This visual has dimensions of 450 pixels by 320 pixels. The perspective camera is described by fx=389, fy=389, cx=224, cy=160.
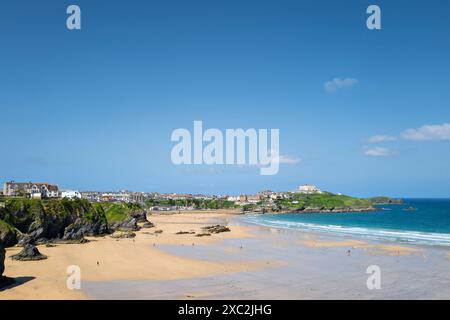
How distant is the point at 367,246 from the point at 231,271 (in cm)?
2377

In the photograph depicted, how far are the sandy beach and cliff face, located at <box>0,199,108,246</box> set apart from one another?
2753 mm

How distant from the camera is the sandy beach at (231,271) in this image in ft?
79.4

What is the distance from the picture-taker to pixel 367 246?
48.0 m

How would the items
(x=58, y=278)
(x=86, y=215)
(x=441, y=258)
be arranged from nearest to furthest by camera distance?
1. (x=58, y=278)
2. (x=441, y=258)
3. (x=86, y=215)

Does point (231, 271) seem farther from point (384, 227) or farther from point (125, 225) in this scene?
point (384, 227)

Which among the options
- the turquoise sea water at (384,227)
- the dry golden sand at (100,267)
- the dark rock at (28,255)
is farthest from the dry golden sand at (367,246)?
the dark rock at (28,255)

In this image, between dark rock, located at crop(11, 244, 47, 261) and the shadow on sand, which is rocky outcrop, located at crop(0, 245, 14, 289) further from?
dark rock, located at crop(11, 244, 47, 261)

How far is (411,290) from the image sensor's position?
25.5 meters

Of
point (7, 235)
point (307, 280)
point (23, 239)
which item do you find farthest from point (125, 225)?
point (307, 280)

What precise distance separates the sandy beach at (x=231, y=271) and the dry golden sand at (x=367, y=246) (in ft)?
0.36
